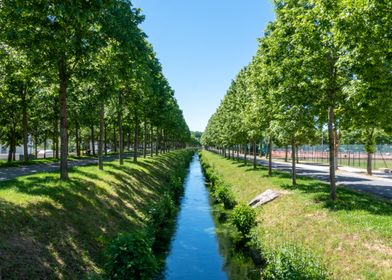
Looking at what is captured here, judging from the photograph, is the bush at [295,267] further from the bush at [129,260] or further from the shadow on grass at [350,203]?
the shadow on grass at [350,203]

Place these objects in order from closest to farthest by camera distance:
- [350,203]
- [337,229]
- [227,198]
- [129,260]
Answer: [129,260] < [337,229] < [350,203] < [227,198]

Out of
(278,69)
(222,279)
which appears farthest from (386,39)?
(222,279)

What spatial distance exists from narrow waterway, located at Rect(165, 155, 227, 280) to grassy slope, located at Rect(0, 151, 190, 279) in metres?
2.68

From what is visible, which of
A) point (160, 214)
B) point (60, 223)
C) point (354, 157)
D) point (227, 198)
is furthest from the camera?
point (354, 157)

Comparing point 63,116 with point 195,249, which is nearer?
point 63,116

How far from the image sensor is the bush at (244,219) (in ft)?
63.3

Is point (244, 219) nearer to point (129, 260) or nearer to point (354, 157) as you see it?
point (129, 260)

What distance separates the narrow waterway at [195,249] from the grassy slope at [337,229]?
9.35 feet

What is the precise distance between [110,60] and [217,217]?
1378 centimetres

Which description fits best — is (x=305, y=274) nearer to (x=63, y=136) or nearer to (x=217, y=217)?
(x=63, y=136)

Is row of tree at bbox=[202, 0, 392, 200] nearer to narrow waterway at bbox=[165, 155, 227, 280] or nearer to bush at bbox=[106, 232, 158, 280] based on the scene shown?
narrow waterway at bbox=[165, 155, 227, 280]

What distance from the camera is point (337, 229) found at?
48.3 ft

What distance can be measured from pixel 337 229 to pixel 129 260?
8639mm

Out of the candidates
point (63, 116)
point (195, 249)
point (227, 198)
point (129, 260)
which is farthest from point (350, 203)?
point (63, 116)
